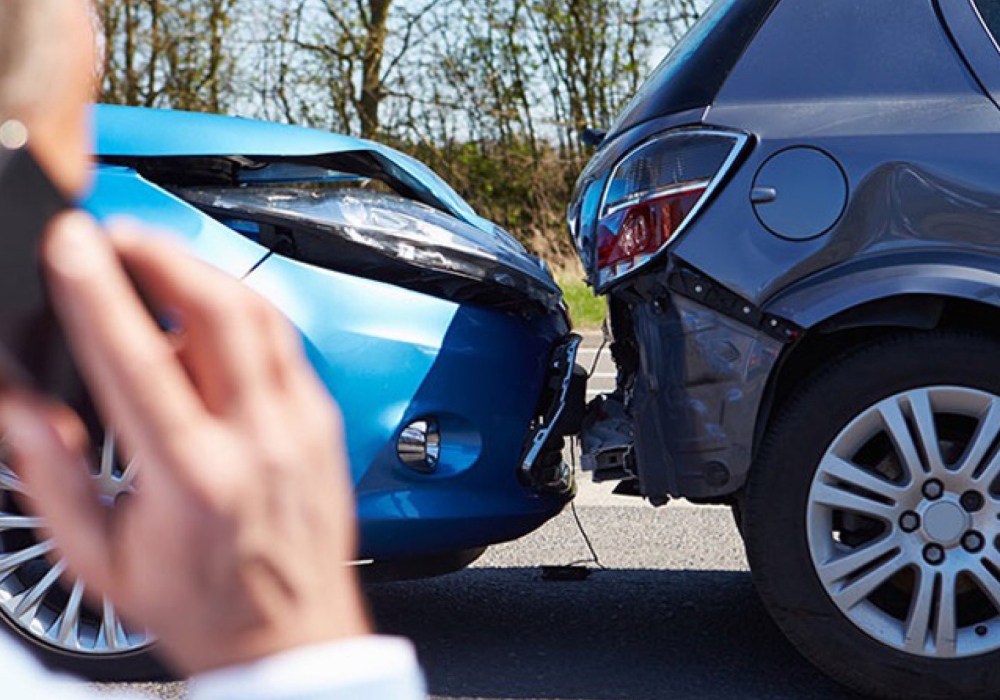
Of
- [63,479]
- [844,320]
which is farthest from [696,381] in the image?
[63,479]

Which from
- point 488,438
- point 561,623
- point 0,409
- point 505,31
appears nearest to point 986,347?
point 488,438

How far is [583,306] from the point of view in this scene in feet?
36.5

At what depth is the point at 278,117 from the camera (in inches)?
674

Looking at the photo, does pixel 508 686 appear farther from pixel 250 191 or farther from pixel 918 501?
pixel 250 191

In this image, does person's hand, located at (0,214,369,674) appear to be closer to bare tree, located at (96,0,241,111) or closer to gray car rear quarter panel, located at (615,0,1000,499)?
gray car rear quarter panel, located at (615,0,1000,499)

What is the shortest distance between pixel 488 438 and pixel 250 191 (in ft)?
2.41

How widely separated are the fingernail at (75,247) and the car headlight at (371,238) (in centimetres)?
288

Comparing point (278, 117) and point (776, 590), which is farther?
point (278, 117)

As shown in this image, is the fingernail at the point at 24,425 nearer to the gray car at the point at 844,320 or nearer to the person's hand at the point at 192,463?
the person's hand at the point at 192,463

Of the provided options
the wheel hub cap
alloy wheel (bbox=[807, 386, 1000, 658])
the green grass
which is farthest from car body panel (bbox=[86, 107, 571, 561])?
the green grass

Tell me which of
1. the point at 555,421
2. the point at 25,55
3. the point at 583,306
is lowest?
the point at 583,306

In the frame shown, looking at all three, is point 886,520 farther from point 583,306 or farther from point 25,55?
point 583,306

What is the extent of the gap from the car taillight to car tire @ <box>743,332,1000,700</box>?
421 mm

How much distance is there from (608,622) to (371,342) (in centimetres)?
111
